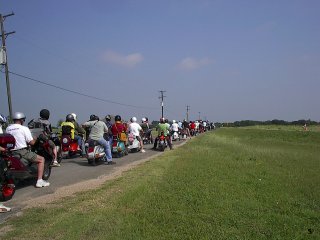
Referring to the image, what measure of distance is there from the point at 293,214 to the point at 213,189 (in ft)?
7.08

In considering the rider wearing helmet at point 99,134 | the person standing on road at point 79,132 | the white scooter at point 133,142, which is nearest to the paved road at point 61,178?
the rider wearing helmet at point 99,134

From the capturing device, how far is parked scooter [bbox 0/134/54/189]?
8.76m

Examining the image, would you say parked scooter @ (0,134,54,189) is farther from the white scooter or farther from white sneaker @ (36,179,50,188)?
the white scooter

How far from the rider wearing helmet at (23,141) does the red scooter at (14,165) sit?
6.9 inches

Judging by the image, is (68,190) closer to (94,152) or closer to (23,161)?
(23,161)

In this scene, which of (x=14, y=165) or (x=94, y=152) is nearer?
(x=14, y=165)

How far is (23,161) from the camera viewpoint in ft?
32.2

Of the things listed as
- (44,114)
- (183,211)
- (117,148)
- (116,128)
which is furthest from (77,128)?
(183,211)

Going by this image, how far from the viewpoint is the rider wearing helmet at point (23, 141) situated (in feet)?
32.0

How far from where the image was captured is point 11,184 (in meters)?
8.66

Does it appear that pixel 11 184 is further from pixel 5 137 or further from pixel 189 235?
pixel 189 235

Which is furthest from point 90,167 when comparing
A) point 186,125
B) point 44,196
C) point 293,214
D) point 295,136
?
point 295,136

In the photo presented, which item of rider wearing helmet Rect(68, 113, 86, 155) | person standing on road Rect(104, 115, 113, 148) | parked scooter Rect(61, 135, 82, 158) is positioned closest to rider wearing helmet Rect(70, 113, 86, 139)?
rider wearing helmet Rect(68, 113, 86, 155)

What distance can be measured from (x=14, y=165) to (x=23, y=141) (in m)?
0.75
